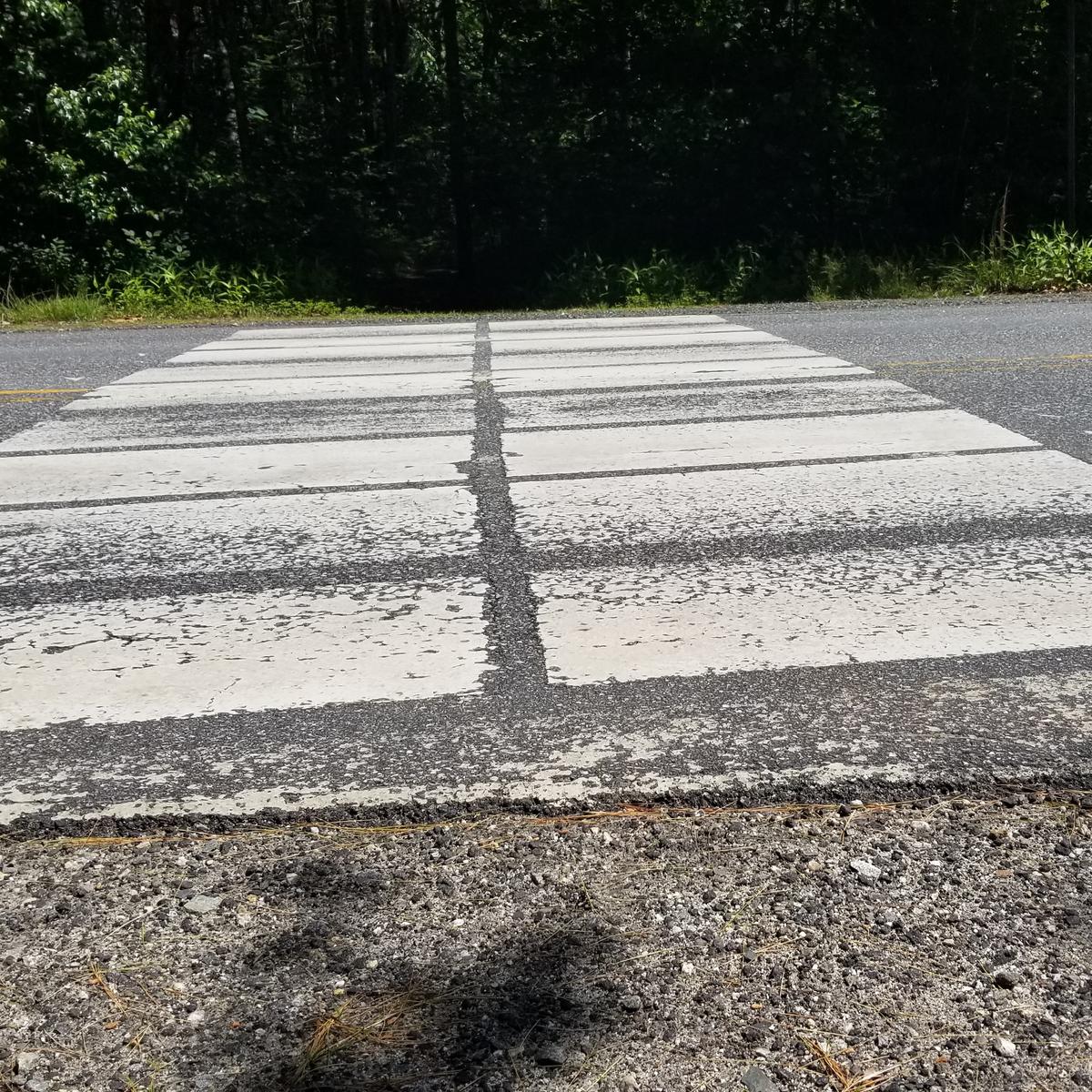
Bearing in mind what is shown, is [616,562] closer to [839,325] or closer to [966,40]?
[839,325]

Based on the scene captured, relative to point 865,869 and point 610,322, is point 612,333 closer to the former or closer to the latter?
point 610,322

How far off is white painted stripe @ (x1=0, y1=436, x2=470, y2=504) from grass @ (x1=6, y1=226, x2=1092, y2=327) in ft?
29.4

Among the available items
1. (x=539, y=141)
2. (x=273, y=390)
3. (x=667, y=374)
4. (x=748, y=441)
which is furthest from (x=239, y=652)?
(x=539, y=141)

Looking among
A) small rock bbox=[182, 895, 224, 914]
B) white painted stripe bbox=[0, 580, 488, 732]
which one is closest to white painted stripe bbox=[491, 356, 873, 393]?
white painted stripe bbox=[0, 580, 488, 732]

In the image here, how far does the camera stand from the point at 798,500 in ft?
17.3

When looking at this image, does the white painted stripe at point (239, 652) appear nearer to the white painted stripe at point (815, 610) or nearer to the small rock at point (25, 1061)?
the white painted stripe at point (815, 610)

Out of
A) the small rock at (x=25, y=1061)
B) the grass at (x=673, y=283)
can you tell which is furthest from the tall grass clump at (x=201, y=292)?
the small rock at (x=25, y=1061)

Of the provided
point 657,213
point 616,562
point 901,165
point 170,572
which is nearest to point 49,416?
point 170,572

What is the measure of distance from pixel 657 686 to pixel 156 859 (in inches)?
55.5

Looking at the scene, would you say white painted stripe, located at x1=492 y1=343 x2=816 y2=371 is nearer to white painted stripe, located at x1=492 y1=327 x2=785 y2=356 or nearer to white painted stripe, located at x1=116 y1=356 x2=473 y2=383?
white painted stripe, located at x1=492 y1=327 x2=785 y2=356

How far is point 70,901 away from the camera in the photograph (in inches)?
93.0

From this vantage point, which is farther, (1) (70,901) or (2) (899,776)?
(2) (899,776)

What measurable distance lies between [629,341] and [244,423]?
477 cm

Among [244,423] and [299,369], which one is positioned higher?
[299,369]
